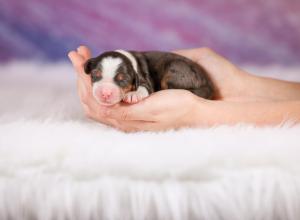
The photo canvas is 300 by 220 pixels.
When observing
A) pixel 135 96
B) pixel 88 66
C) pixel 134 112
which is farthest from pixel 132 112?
pixel 88 66

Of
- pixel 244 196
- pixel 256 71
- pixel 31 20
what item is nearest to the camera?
pixel 244 196

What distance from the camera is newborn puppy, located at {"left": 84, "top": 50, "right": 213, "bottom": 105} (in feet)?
8.14

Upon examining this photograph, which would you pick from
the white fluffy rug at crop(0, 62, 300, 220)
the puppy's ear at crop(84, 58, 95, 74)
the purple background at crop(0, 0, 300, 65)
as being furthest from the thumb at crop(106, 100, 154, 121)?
the purple background at crop(0, 0, 300, 65)

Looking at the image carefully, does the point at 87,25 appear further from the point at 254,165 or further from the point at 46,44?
the point at 254,165

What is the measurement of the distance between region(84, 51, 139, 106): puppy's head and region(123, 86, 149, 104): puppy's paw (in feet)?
0.08

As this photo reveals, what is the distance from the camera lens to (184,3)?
3924mm


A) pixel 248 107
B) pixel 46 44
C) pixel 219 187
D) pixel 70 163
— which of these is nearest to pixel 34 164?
pixel 70 163

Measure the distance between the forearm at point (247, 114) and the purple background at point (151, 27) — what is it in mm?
1577

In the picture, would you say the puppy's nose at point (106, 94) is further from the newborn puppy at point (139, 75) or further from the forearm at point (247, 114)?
the forearm at point (247, 114)

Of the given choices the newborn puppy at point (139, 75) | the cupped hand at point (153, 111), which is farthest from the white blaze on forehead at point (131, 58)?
the cupped hand at point (153, 111)

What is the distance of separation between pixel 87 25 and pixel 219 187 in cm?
222

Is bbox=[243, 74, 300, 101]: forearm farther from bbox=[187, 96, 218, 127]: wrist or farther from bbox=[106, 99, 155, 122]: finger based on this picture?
bbox=[106, 99, 155, 122]: finger

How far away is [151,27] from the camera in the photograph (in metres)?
3.91

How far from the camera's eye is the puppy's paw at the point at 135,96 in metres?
2.46
